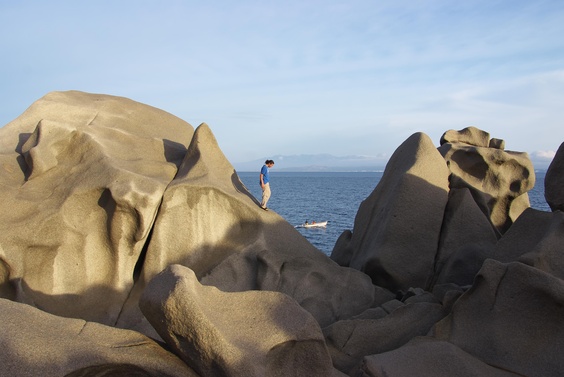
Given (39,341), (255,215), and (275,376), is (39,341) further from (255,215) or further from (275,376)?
(255,215)

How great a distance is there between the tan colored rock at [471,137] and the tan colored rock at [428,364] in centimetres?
690

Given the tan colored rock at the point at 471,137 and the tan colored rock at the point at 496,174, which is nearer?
the tan colored rock at the point at 496,174

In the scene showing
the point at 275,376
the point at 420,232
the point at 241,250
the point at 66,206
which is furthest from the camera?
the point at 420,232

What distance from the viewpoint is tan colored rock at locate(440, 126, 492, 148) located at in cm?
1333

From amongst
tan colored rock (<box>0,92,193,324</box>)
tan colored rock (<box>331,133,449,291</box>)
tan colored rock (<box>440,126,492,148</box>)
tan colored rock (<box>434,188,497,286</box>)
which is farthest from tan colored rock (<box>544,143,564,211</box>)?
tan colored rock (<box>0,92,193,324</box>)

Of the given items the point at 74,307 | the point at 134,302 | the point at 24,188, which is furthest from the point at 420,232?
the point at 24,188

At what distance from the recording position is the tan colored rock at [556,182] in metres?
8.85

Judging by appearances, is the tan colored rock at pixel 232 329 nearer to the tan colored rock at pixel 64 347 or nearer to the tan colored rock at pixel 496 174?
the tan colored rock at pixel 64 347

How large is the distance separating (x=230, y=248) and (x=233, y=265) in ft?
0.97

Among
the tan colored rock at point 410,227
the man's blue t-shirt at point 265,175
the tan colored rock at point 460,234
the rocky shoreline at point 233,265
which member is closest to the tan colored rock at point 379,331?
the rocky shoreline at point 233,265

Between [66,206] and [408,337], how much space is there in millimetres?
4885

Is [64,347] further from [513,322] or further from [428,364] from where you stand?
[513,322]

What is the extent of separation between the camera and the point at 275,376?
6203 millimetres

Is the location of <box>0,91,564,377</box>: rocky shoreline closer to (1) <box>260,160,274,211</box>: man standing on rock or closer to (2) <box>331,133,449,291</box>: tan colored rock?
(2) <box>331,133,449,291</box>: tan colored rock
